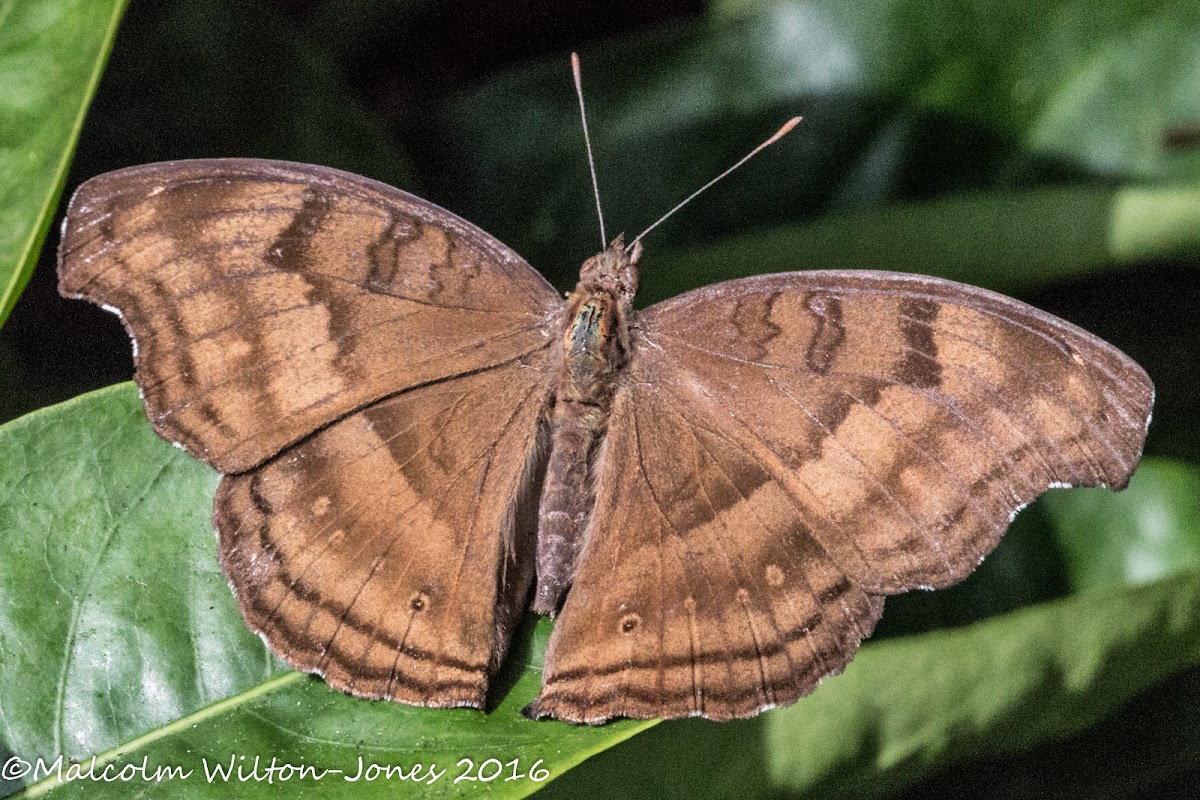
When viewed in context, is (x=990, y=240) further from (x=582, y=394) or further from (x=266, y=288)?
(x=266, y=288)

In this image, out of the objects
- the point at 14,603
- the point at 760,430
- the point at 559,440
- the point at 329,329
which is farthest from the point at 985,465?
the point at 14,603

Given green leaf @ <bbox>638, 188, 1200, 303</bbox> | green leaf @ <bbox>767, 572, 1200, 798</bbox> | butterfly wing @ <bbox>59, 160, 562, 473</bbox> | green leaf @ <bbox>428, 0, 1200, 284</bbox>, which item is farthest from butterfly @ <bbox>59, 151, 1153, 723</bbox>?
green leaf @ <bbox>428, 0, 1200, 284</bbox>

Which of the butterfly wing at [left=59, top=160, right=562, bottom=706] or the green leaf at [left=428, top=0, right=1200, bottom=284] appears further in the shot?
the green leaf at [left=428, top=0, right=1200, bottom=284]

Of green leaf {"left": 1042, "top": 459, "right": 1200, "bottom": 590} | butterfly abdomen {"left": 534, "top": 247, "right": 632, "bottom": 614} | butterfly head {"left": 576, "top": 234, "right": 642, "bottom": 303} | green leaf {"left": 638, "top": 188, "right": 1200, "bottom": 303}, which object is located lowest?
green leaf {"left": 1042, "top": 459, "right": 1200, "bottom": 590}

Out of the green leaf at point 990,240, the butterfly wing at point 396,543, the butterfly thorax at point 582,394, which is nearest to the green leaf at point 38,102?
the butterfly wing at point 396,543

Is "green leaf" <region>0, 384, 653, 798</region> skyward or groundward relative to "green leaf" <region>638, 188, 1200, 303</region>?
groundward

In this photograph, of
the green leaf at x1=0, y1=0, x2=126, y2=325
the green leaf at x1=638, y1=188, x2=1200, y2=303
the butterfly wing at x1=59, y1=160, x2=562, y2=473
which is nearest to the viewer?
the green leaf at x1=0, y1=0, x2=126, y2=325

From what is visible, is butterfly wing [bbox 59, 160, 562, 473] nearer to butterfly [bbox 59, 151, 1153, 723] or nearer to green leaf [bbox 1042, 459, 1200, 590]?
butterfly [bbox 59, 151, 1153, 723]
